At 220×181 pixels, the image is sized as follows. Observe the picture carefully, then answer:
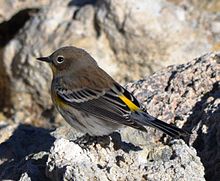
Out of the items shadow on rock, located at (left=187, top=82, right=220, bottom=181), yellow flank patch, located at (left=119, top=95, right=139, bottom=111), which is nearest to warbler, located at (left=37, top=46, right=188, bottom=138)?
yellow flank patch, located at (left=119, top=95, right=139, bottom=111)

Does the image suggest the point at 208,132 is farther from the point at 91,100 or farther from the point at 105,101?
the point at 91,100

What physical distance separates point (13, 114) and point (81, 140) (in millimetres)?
4671

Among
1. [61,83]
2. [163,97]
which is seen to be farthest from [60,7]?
[163,97]

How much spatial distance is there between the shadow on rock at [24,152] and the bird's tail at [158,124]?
110cm

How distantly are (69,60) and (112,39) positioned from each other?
2.88 meters

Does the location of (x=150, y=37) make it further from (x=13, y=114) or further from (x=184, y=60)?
(x=13, y=114)

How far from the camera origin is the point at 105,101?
845 centimetres

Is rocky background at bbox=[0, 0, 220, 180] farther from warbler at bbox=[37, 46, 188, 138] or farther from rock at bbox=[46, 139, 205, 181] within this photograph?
warbler at bbox=[37, 46, 188, 138]

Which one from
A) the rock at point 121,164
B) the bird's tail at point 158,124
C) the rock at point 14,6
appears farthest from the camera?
the rock at point 14,6

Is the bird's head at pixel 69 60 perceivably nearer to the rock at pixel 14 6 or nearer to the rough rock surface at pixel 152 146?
the rough rock surface at pixel 152 146

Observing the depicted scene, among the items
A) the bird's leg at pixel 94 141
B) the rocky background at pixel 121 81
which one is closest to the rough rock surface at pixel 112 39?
the rocky background at pixel 121 81

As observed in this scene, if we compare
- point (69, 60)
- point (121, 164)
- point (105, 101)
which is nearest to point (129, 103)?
point (105, 101)

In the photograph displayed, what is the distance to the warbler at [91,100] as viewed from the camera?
7.90 metres

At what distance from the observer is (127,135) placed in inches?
324
